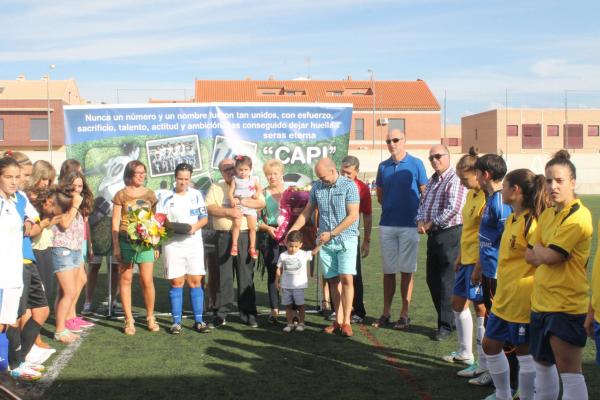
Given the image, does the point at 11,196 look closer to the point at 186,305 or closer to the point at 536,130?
the point at 186,305

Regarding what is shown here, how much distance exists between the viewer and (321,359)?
6.58m

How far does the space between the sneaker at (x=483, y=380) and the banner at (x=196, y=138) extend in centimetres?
381

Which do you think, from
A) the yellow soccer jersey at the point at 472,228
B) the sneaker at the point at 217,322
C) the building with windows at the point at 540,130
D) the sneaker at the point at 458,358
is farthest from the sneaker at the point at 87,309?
the building with windows at the point at 540,130

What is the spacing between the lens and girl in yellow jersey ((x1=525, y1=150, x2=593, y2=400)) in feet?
13.1

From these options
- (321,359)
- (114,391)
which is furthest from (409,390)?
(114,391)

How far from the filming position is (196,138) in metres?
8.83

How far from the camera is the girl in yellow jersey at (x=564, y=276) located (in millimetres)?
4008

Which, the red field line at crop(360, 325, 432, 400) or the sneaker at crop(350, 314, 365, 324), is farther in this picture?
the sneaker at crop(350, 314, 365, 324)

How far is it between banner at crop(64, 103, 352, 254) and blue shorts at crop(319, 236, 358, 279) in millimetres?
1461

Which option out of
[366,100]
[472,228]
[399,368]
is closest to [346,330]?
[399,368]

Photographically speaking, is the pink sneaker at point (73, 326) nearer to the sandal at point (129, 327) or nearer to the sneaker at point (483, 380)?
the sandal at point (129, 327)

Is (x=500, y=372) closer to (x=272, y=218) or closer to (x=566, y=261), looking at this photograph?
(x=566, y=261)

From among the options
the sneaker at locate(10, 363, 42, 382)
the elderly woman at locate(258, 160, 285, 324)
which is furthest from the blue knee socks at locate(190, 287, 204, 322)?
the sneaker at locate(10, 363, 42, 382)

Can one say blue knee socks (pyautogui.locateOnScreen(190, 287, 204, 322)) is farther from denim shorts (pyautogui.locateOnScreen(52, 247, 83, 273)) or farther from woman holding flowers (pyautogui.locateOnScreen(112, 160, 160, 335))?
denim shorts (pyautogui.locateOnScreen(52, 247, 83, 273))
